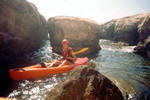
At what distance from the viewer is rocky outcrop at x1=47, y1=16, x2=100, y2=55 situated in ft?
35.8

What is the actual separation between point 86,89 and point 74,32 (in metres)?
8.58

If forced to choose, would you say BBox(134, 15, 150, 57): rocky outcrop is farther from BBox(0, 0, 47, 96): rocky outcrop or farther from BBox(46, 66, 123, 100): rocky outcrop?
BBox(0, 0, 47, 96): rocky outcrop

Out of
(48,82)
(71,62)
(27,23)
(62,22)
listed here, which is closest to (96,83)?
(48,82)

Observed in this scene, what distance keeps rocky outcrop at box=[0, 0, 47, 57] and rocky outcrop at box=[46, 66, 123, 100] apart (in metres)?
8.92

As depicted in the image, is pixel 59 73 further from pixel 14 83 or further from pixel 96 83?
pixel 96 83

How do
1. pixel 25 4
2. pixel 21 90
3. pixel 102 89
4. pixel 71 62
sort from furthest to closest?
pixel 25 4 < pixel 71 62 < pixel 21 90 < pixel 102 89

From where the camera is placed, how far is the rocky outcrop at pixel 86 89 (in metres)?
2.80

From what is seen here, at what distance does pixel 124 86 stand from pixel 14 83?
4.83 metres

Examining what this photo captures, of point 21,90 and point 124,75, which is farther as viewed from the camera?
point 124,75

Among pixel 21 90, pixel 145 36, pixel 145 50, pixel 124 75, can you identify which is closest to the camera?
pixel 21 90

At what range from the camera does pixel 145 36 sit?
11156 millimetres

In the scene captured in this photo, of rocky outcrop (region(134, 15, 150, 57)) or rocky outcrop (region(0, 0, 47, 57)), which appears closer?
rocky outcrop (region(0, 0, 47, 57))

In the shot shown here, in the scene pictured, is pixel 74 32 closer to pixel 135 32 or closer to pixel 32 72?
Result: pixel 32 72

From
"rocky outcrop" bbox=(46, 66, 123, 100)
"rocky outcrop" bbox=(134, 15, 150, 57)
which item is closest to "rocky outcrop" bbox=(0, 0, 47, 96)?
"rocky outcrop" bbox=(46, 66, 123, 100)
